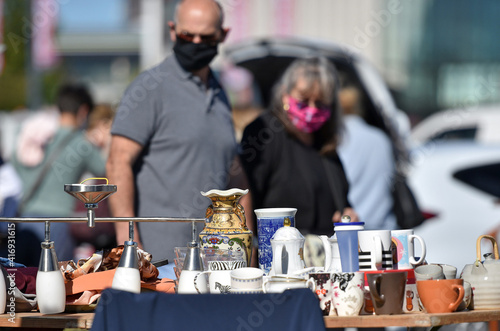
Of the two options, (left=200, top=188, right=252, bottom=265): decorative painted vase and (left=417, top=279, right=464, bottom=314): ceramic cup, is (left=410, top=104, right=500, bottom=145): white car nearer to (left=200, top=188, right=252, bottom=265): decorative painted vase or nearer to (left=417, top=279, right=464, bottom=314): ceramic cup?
(left=200, top=188, right=252, bottom=265): decorative painted vase

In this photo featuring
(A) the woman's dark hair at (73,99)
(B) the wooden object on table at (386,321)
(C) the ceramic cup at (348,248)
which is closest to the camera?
(B) the wooden object on table at (386,321)

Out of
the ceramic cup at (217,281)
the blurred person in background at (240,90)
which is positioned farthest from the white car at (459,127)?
the ceramic cup at (217,281)

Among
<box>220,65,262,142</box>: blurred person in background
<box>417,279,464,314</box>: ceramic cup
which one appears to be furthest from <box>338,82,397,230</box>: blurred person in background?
<box>417,279,464,314</box>: ceramic cup

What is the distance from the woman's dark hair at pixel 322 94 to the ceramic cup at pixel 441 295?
192 centimetres

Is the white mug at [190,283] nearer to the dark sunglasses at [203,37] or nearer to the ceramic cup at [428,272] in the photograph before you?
the ceramic cup at [428,272]

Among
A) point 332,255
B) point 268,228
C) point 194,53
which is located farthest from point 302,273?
point 194,53

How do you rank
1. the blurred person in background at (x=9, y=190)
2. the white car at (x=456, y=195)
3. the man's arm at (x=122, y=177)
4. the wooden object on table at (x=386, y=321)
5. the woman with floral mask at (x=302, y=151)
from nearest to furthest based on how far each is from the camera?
1. the wooden object on table at (x=386, y=321)
2. the man's arm at (x=122, y=177)
3. the woman with floral mask at (x=302, y=151)
4. the white car at (x=456, y=195)
5. the blurred person in background at (x=9, y=190)

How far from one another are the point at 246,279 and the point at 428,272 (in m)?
0.56

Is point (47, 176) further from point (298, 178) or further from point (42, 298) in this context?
point (42, 298)

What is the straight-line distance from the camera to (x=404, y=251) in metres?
2.67

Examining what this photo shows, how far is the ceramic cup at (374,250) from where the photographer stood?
2562 mm

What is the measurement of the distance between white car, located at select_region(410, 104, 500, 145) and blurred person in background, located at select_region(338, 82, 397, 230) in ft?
3.63

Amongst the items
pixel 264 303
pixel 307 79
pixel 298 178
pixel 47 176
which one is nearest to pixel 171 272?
pixel 264 303

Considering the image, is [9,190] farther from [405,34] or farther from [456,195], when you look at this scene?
[405,34]
